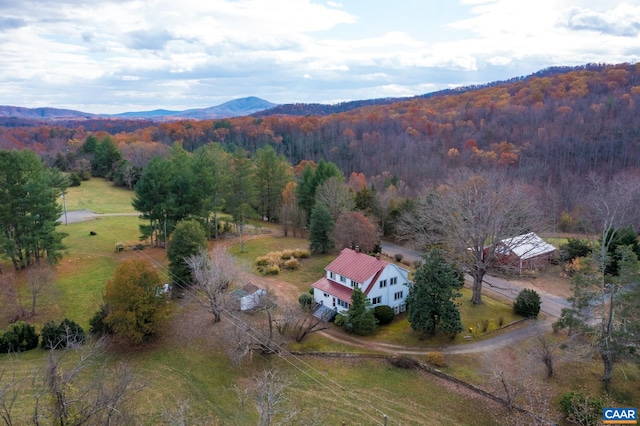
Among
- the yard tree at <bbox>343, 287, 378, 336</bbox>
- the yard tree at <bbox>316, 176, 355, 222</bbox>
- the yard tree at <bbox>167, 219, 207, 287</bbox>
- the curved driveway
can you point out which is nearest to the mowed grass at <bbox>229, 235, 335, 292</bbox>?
the yard tree at <bbox>167, 219, 207, 287</bbox>

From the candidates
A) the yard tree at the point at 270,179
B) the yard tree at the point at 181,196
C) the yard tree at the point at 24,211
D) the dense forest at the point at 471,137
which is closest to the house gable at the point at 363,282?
the yard tree at the point at 181,196

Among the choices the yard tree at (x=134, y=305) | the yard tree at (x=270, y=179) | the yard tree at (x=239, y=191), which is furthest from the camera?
the yard tree at (x=270, y=179)

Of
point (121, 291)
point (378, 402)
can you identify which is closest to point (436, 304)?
point (378, 402)

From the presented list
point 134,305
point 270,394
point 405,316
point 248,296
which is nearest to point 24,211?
point 134,305

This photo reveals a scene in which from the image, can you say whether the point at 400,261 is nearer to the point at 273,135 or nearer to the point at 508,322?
the point at 508,322

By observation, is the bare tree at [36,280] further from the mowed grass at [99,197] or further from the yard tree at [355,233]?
the mowed grass at [99,197]

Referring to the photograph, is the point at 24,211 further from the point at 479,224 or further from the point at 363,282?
the point at 479,224

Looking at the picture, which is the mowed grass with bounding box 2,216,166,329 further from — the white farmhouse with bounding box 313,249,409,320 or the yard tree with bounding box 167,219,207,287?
the white farmhouse with bounding box 313,249,409,320
